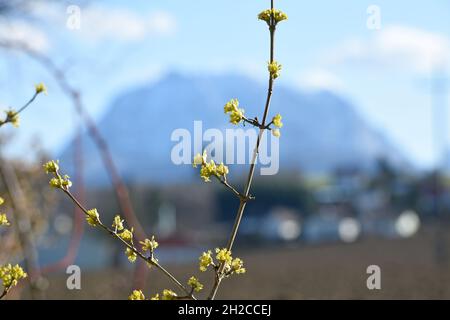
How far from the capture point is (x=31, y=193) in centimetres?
1082

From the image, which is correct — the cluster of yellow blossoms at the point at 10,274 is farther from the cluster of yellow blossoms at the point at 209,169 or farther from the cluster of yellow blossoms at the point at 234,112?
the cluster of yellow blossoms at the point at 234,112

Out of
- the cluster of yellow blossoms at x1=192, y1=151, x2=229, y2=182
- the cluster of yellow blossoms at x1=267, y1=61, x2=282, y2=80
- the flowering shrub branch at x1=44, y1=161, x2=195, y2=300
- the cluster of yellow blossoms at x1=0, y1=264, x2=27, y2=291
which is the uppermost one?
the cluster of yellow blossoms at x1=267, y1=61, x2=282, y2=80

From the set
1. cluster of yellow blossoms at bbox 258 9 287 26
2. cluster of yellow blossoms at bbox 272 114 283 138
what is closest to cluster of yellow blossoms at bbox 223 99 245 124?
cluster of yellow blossoms at bbox 272 114 283 138

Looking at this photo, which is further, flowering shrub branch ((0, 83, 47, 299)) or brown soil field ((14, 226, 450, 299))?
brown soil field ((14, 226, 450, 299))

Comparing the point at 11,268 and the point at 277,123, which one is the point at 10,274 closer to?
the point at 11,268

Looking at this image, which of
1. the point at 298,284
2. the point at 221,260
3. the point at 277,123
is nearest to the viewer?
the point at 277,123

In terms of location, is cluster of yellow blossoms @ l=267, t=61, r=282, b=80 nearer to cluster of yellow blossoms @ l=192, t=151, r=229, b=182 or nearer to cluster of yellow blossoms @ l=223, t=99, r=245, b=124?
cluster of yellow blossoms @ l=223, t=99, r=245, b=124

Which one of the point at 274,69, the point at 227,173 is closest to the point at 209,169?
the point at 227,173

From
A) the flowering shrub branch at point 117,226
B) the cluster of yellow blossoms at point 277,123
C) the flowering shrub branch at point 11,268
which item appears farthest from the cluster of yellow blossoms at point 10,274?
the cluster of yellow blossoms at point 277,123

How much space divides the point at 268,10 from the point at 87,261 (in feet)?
105

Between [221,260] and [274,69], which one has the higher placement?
[274,69]
